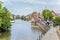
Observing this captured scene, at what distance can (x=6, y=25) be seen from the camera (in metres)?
39.6

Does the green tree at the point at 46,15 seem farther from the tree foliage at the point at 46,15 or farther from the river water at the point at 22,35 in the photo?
the river water at the point at 22,35

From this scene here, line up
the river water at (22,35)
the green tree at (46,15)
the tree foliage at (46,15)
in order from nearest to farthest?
the river water at (22,35) → the green tree at (46,15) → the tree foliage at (46,15)

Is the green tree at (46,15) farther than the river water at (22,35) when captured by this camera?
Yes

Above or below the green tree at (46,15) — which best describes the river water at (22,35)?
below

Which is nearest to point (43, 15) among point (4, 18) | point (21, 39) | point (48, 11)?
point (48, 11)

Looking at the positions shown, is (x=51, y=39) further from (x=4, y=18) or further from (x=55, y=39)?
(x=4, y=18)

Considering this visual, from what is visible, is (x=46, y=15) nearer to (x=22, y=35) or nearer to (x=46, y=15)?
(x=46, y=15)

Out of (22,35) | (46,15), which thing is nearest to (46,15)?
(46,15)

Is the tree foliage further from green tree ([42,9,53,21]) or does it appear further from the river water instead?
the river water

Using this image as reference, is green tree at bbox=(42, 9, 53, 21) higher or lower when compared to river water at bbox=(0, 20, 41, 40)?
higher

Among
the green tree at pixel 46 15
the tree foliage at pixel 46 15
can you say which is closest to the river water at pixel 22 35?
the green tree at pixel 46 15

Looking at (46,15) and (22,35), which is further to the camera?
(46,15)

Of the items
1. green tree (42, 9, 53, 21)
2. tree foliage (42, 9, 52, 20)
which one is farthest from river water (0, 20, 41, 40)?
tree foliage (42, 9, 52, 20)

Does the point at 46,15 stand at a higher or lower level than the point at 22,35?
higher
